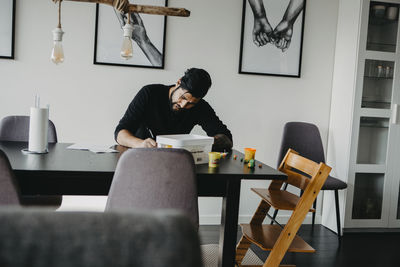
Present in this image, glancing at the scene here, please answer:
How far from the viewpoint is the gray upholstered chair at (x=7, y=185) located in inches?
53.8

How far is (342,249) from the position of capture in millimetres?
3107

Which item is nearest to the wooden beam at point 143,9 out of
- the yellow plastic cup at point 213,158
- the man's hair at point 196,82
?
the man's hair at point 196,82

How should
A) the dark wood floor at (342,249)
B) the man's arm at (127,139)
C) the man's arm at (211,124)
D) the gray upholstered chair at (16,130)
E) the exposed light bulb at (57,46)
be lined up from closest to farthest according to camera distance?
1. the exposed light bulb at (57,46)
2. the man's arm at (127,139)
3. the gray upholstered chair at (16,130)
4. the man's arm at (211,124)
5. the dark wood floor at (342,249)

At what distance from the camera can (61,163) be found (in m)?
1.73

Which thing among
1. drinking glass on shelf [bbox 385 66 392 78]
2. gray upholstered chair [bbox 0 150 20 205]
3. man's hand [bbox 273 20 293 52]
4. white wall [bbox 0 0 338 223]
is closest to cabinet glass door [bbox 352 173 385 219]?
white wall [bbox 0 0 338 223]

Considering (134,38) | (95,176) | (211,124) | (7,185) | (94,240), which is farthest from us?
(134,38)

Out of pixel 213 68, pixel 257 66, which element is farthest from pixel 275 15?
pixel 213 68

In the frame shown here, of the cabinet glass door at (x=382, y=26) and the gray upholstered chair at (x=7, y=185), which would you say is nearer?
the gray upholstered chair at (x=7, y=185)

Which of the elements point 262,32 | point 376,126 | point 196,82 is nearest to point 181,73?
point 262,32

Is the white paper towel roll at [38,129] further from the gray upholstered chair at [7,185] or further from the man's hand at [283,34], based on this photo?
the man's hand at [283,34]

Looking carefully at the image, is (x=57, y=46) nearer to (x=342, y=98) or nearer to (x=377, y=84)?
(x=342, y=98)

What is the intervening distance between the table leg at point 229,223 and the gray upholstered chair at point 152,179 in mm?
A: 349

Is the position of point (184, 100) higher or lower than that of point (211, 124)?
higher

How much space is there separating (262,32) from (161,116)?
1499 millimetres
